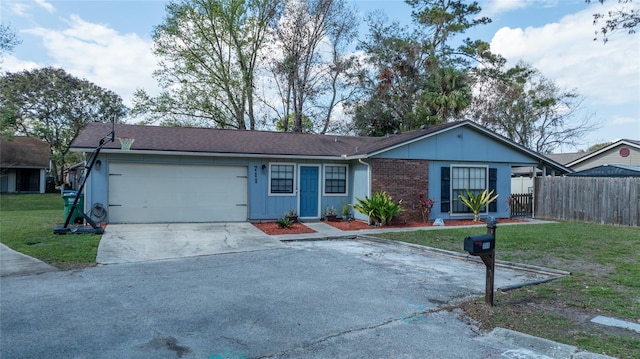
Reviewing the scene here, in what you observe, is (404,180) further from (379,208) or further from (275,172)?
(275,172)

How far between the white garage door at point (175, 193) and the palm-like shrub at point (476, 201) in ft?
26.0

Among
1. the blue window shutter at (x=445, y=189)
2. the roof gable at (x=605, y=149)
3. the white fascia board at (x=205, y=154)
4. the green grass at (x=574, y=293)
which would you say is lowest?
the green grass at (x=574, y=293)

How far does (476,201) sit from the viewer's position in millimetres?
14938

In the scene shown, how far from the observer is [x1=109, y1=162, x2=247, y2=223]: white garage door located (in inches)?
505

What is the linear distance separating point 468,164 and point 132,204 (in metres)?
11.7

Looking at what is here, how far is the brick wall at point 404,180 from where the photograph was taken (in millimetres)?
13945

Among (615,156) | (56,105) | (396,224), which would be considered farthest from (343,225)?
(56,105)

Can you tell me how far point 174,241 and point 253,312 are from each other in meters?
5.93

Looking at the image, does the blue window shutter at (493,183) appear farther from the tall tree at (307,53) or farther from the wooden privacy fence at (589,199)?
the tall tree at (307,53)

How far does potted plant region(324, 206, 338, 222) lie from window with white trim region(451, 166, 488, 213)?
14.2 ft

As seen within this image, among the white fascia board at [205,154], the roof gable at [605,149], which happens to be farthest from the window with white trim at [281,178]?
the roof gable at [605,149]

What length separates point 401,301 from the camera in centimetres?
536

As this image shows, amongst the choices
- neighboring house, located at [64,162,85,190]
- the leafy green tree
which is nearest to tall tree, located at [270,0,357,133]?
the leafy green tree

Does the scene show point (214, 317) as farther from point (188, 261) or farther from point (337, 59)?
point (337, 59)
